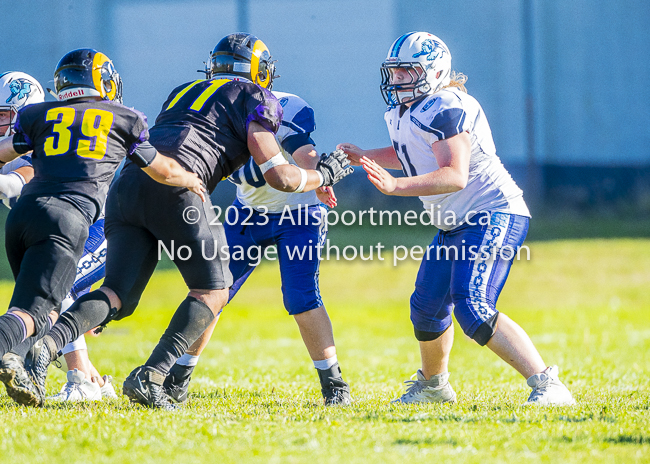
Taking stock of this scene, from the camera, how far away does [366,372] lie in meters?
6.62

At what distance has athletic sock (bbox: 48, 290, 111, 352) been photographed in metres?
3.82

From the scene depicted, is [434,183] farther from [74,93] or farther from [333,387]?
[74,93]

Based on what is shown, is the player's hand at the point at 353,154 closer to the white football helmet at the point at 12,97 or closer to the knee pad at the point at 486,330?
the knee pad at the point at 486,330

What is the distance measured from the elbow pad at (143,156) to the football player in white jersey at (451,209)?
3.63 feet

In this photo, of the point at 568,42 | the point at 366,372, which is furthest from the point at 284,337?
the point at 568,42

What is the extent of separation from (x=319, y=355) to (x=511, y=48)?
64.6ft

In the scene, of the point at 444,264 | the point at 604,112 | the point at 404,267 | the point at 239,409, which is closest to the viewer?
the point at 239,409

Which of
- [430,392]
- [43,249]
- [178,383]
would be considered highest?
[43,249]

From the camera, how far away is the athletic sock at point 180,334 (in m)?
3.88

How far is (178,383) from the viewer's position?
4527 mm

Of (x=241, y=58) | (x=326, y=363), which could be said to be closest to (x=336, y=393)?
(x=326, y=363)

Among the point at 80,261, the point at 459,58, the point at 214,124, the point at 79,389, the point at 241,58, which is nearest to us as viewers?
the point at 214,124

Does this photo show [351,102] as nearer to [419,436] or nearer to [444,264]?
[444,264]

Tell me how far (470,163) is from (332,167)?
802 millimetres
